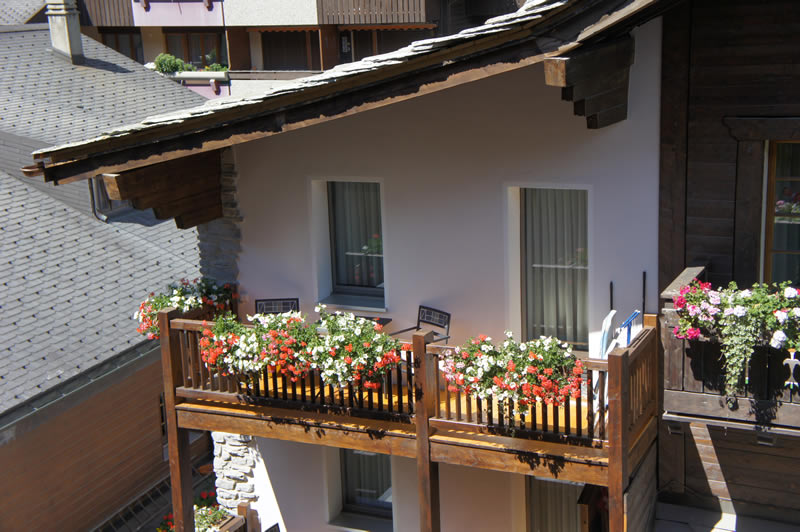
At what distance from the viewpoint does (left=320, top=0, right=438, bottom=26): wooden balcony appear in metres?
30.0

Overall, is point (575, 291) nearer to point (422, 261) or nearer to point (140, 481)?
point (422, 261)

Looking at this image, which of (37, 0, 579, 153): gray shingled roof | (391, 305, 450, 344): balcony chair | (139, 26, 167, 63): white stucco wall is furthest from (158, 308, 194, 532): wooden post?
(139, 26, 167, 63): white stucco wall

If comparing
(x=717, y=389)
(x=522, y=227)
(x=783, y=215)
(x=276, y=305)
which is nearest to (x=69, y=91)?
(x=276, y=305)

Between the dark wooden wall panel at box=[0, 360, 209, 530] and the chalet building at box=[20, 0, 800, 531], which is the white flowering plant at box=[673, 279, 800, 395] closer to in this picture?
the chalet building at box=[20, 0, 800, 531]

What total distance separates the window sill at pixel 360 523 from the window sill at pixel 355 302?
2497 millimetres

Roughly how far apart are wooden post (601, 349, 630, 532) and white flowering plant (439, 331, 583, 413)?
28cm

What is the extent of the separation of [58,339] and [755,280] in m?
8.35

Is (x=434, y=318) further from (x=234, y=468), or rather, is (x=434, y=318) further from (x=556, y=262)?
(x=234, y=468)

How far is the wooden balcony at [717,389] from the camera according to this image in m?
7.00

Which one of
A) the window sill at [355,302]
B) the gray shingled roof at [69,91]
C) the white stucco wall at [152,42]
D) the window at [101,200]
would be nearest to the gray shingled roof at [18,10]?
the white stucco wall at [152,42]

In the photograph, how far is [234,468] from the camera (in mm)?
11141

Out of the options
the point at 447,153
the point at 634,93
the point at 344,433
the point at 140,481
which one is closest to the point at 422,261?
the point at 447,153

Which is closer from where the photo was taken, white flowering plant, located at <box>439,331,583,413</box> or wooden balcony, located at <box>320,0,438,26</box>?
white flowering plant, located at <box>439,331,583,413</box>

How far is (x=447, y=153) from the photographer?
9.18m
